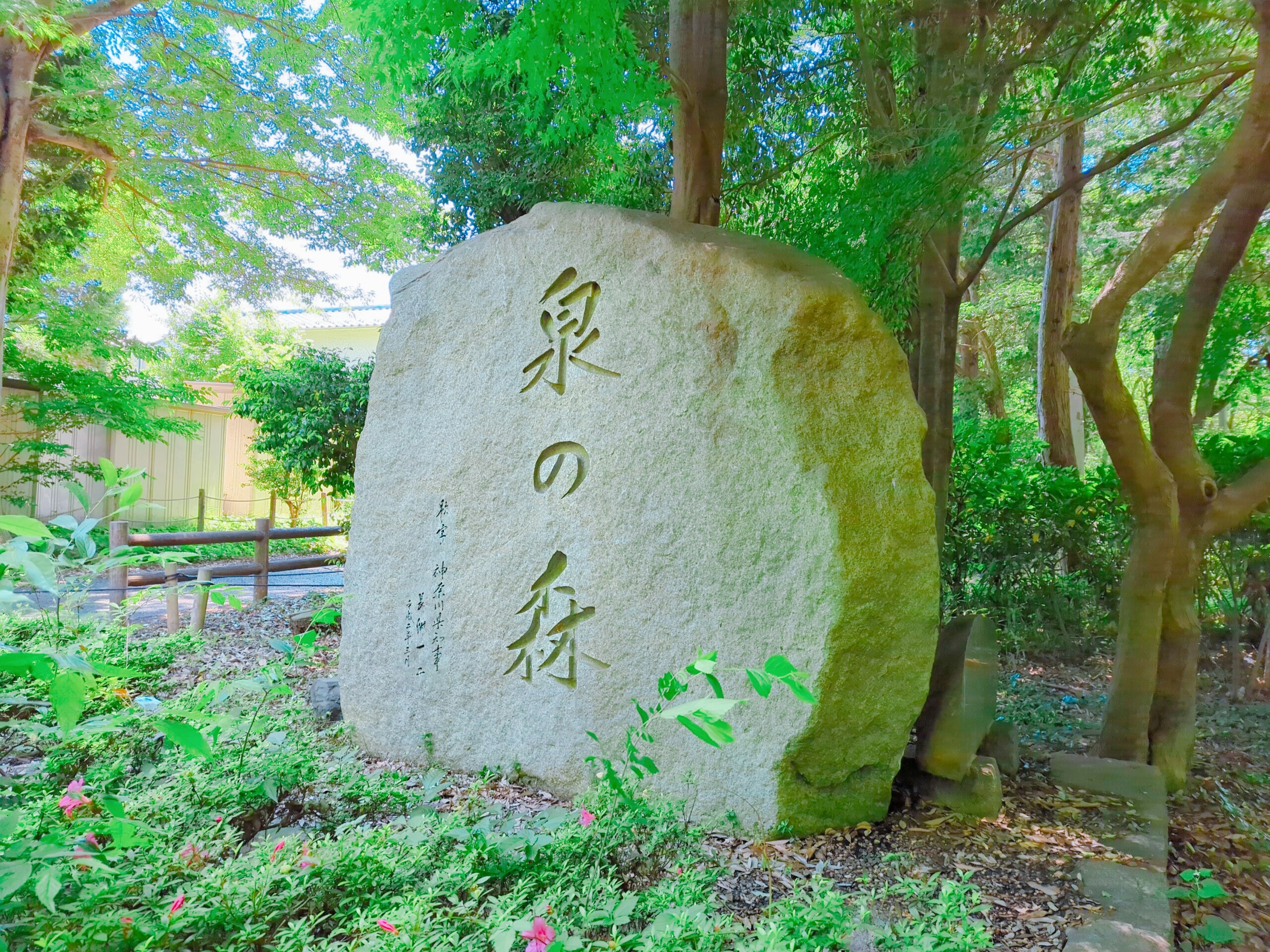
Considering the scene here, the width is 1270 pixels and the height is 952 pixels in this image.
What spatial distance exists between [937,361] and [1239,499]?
5.05ft

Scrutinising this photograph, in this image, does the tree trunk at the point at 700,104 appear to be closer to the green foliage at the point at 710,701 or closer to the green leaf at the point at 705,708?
the green foliage at the point at 710,701

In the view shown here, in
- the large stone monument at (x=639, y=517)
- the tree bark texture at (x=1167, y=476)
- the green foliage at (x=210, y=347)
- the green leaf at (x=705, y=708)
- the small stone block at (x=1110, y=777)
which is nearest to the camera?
the green leaf at (x=705, y=708)

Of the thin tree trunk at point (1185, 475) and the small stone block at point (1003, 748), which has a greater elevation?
the thin tree trunk at point (1185, 475)

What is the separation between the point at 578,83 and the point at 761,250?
132cm

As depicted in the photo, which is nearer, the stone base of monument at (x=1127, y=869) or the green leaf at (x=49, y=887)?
the green leaf at (x=49, y=887)

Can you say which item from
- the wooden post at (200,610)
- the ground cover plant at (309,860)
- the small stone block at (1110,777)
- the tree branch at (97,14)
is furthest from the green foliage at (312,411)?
the small stone block at (1110,777)

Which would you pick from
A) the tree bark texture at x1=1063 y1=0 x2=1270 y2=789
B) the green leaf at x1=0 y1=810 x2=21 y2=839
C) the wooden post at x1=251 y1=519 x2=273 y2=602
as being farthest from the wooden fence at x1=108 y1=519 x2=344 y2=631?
the tree bark texture at x1=1063 y1=0 x2=1270 y2=789

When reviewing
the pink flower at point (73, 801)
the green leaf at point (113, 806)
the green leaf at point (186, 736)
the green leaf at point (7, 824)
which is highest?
the green leaf at point (186, 736)

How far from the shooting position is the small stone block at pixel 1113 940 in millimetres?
2164

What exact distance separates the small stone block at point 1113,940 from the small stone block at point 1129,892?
0.04 m


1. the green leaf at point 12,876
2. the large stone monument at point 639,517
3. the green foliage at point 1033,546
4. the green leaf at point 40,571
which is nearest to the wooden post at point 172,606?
the large stone monument at point 639,517

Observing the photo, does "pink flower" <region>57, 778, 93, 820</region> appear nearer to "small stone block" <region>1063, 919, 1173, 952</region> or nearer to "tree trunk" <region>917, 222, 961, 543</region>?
"small stone block" <region>1063, 919, 1173, 952</region>

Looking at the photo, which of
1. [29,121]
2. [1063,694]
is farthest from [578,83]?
[29,121]

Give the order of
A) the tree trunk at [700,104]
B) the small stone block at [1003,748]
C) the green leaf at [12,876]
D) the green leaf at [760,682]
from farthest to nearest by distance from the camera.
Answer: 1. the tree trunk at [700,104]
2. the small stone block at [1003,748]
3. the green leaf at [12,876]
4. the green leaf at [760,682]
